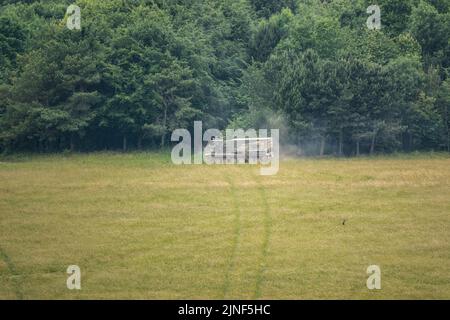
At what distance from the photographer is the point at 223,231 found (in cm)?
3706

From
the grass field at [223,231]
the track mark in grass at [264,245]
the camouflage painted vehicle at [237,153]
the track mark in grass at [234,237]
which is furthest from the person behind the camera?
the camouflage painted vehicle at [237,153]

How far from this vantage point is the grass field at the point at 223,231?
2916 centimetres

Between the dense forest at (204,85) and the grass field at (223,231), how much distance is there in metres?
11.1

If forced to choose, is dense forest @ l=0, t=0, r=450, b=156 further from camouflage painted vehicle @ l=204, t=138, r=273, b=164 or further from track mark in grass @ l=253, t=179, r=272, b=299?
track mark in grass @ l=253, t=179, r=272, b=299

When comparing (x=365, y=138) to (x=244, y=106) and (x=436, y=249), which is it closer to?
(x=244, y=106)

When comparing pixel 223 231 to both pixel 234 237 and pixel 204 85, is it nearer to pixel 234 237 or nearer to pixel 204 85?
pixel 234 237

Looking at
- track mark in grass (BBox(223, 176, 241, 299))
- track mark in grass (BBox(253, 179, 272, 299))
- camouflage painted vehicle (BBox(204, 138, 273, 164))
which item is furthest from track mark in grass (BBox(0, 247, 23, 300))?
camouflage painted vehicle (BBox(204, 138, 273, 164))

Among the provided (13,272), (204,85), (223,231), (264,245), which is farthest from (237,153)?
(13,272)

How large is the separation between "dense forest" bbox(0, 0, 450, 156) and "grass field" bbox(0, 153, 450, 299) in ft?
36.3

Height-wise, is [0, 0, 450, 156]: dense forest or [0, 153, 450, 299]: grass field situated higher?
[0, 0, 450, 156]: dense forest

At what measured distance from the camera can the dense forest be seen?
6650cm

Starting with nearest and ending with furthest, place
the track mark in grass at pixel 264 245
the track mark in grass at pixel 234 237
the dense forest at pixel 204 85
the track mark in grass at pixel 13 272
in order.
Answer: the track mark in grass at pixel 13 272 < the track mark in grass at pixel 264 245 < the track mark in grass at pixel 234 237 < the dense forest at pixel 204 85

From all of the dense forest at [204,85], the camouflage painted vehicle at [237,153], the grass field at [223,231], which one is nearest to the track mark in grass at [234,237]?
the grass field at [223,231]

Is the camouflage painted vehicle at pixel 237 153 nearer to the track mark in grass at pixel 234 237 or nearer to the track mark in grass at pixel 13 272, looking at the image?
the track mark in grass at pixel 234 237
